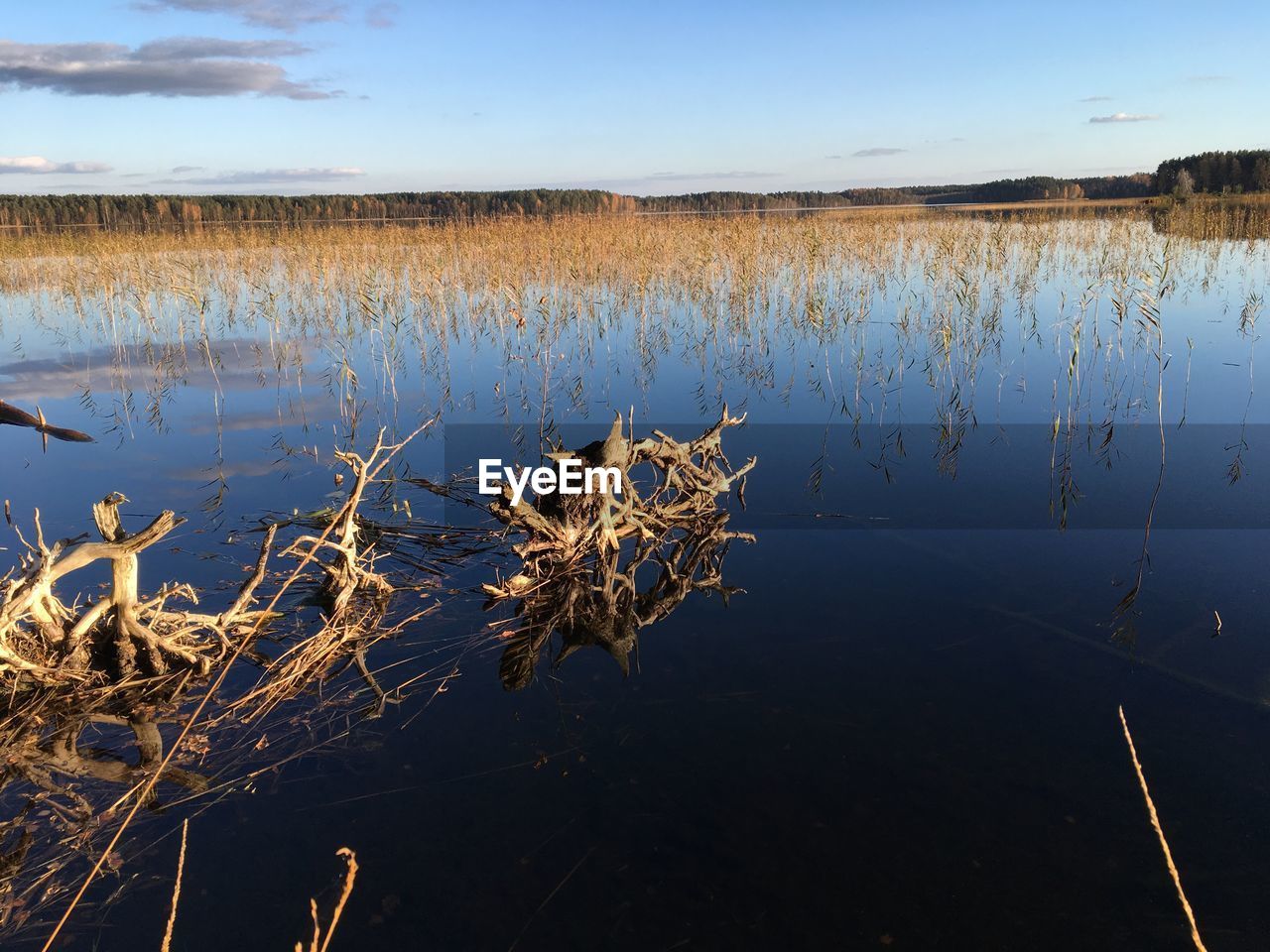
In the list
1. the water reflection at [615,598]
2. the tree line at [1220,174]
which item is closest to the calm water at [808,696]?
the water reflection at [615,598]

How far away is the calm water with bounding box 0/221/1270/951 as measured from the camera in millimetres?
2811

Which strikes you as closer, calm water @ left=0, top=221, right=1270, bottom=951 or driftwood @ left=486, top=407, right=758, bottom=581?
calm water @ left=0, top=221, right=1270, bottom=951

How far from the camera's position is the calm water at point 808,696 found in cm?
281

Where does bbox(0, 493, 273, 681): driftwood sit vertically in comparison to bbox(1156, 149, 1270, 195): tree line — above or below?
below

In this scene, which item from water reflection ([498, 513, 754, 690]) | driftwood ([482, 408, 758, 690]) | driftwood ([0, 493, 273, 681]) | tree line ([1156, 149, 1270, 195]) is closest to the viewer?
driftwood ([0, 493, 273, 681])

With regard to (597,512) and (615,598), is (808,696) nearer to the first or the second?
(615,598)

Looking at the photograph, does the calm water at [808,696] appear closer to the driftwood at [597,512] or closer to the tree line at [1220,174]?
the driftwood at [597,512]

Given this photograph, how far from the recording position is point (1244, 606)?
4637 mm

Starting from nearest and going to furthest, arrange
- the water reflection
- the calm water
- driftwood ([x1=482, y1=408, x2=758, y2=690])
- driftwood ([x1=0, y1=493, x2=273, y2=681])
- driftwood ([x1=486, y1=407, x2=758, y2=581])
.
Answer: the calm water, driftwood ([x1=0, y1=493, x2=273, y2=681]), the water reflection, driftwood ([x1=482, y1=408, x2=758, y2=690]), driftwood ([x1=486, y1=407, x2=758, y2=581])

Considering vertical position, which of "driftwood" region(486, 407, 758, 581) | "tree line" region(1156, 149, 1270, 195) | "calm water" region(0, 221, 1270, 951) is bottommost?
"calm water" region(0, 221, 1270, 951)

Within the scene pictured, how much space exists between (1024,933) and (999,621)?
7.11 feet

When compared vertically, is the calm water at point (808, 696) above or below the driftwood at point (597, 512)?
below

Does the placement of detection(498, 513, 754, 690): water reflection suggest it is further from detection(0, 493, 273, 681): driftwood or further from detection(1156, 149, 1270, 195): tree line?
detection(1156, 149, 1270, 195): tree line

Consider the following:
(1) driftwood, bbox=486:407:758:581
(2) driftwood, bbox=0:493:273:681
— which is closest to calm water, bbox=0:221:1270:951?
(1) driftwood, bbox=486:407:758:581
